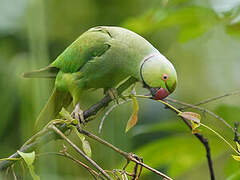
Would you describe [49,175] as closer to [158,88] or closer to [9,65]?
[158,88]

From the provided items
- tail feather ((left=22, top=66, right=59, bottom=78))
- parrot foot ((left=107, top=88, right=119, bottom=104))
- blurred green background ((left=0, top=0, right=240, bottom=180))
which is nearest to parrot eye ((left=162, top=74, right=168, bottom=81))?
parrot foot ((left=107, top=88, right=119, bottom=104))

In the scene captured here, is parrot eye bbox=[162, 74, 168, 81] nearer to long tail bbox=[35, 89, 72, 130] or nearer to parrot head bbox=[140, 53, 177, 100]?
parrot head bbox=[140, 53, 177, 100]

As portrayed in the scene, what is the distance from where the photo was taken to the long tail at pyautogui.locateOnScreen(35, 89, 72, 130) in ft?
4.43

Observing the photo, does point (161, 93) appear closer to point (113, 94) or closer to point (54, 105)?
point (113, 94)

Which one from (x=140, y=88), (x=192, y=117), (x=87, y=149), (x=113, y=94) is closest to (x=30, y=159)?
(x=87, y=149)

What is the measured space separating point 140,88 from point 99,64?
144cm

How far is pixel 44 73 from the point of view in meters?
1.35

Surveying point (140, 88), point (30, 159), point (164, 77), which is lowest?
point (140, 88)

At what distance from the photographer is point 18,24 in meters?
2.72

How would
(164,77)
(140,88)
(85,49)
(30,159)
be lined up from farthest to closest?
(140,88), (85,49), (164,77), (30,159)

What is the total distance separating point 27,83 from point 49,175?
84cm

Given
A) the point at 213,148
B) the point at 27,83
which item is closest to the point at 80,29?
the point at 27,83

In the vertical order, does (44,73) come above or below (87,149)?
above

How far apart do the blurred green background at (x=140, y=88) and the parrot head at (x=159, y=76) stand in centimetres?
25
